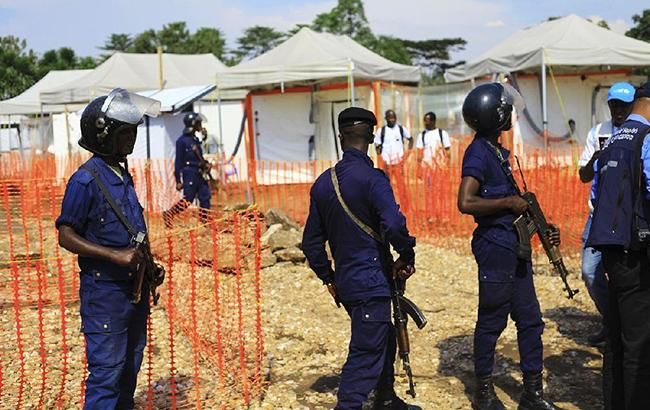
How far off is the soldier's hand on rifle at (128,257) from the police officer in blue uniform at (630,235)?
237 centimetres

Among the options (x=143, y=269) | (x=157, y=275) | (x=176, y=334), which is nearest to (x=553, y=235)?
(x=157, y=275)

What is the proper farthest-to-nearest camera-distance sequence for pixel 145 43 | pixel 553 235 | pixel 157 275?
pixel 145 43, pixel 553 235, pixel 157 275

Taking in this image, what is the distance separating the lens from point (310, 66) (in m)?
15.3

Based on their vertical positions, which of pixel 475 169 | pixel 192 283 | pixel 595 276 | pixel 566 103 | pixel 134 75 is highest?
pixel 134 75

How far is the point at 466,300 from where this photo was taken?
7559 mm

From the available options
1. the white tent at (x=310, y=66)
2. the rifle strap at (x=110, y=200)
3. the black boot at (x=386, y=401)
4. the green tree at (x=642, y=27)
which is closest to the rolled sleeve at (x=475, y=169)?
the black boot at (x=386, y=401)

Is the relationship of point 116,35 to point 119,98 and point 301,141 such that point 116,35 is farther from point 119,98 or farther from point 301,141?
point 119,98

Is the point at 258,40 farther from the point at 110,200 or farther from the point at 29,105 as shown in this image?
the point at 110,200

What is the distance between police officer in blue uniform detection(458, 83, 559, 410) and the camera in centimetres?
447

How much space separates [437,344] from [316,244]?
2.37 meters

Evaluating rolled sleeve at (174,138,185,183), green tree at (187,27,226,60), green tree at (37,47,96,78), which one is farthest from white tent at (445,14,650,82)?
green tree at (187,27,226,60)

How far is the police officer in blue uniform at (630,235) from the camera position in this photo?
386 cm

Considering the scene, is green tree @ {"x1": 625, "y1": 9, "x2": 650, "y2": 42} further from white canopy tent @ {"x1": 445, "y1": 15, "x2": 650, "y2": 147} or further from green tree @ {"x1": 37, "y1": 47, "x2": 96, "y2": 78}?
green tree @ {"x1": 37, "y1": 47, "x2": 96, "y2": 78}

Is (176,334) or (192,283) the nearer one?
(192,283)
